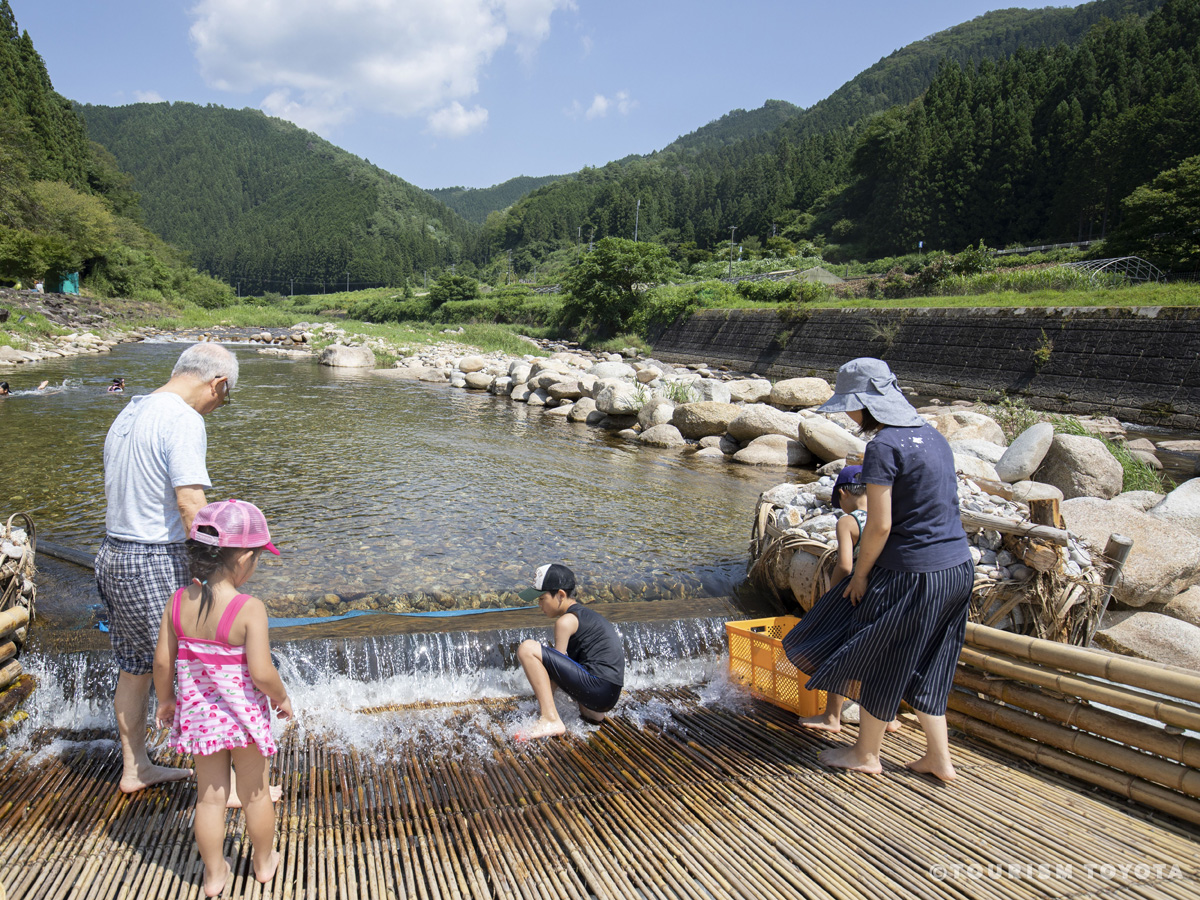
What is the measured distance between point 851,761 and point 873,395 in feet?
6.04

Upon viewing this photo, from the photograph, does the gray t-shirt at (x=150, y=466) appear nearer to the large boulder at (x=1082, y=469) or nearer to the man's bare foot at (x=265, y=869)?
the man's bare foot at (x=265, y=869)

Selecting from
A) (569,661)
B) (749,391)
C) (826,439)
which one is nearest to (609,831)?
(569,661)

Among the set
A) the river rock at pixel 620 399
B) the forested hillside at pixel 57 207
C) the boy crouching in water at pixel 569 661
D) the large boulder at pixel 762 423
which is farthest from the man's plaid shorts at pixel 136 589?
the forested hillside at pixel 57 207

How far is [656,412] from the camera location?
547 inches

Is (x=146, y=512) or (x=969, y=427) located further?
(x=969, y=427)

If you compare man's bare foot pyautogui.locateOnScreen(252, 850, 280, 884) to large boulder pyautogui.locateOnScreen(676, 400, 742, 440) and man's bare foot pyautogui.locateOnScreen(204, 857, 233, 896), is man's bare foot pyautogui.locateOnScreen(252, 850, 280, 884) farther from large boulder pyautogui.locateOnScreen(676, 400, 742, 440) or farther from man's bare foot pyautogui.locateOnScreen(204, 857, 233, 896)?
large boulder pyautogui.locateOnScreen(676, 400, 742, 440)

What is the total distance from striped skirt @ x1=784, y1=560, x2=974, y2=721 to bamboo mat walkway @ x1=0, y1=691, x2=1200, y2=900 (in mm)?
464

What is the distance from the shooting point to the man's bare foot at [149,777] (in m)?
2.92

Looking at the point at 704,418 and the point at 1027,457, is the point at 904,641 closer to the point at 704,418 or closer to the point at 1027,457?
the point at 1027,457

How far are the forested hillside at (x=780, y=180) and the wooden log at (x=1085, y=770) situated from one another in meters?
57.0

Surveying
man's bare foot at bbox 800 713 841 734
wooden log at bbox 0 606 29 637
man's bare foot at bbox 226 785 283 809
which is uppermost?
wooden log at bbox 0 606 29 637

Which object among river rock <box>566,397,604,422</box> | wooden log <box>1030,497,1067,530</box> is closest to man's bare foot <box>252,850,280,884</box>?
wooden log <box>1030,497,1067,530</box>

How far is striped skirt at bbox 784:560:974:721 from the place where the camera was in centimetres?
297

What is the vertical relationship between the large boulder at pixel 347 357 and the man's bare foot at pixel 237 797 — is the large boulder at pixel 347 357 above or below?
above
